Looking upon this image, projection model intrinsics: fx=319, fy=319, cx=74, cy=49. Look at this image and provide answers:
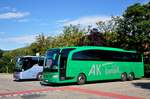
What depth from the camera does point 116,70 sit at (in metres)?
27.2

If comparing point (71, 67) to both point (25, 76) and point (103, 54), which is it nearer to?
point (103, 54)

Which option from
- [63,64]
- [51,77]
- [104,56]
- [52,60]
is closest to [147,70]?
[104,56]

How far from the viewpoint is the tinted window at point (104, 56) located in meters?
23.7

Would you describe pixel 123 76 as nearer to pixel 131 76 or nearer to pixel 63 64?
pixel 131 76

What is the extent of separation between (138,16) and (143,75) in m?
6.48

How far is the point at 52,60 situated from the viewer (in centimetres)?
2291

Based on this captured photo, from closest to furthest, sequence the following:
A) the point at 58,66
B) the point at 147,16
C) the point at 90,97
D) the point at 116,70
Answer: the point at 90,97 < the point at 58,66 < the point at 116,70 < the point at 147,16

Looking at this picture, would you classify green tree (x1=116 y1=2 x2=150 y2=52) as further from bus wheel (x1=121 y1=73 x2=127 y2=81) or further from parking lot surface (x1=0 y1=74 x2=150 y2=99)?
parking lot surface (x1=0 y1=74 x2=150 y2=99)

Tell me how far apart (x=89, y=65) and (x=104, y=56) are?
201 centimetres

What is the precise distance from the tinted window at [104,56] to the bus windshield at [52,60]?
131cm

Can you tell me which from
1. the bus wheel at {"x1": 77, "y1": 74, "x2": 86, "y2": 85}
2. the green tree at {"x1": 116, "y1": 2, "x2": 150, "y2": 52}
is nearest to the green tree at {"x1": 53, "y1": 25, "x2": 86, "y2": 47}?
the green tree at {"x1": 116, "y1": 2, "x2": 150, "y2": 52}

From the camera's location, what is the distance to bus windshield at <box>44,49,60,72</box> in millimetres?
22591

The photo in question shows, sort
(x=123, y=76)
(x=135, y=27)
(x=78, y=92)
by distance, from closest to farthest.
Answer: (x=78, y=92)
(x=123, y=76)
(x=135, y=27)

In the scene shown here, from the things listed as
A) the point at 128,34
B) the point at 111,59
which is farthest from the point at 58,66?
the point at 128,34
